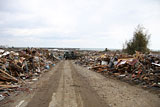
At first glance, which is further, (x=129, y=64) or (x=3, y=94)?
(x=129, y=64)

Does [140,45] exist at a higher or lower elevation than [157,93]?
higher

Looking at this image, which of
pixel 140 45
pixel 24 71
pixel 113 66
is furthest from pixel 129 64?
pixel 140 45

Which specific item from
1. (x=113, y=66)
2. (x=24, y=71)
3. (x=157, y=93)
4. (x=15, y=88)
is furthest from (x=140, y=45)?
(x=15, y=88)

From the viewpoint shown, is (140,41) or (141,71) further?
(140,41)

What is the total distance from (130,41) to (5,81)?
21805mm

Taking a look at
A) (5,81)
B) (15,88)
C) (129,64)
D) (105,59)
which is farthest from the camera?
(105,59)

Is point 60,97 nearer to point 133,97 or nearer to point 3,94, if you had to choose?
point 3,94

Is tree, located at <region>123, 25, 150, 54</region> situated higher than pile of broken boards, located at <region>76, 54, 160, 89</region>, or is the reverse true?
tree, located at <region>123, 25, 150, 54</region>

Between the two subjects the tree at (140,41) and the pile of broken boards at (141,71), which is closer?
the pile of broken boards at (141,71)

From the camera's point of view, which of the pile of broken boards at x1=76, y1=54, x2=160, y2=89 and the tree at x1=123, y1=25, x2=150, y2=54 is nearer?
the pile of broken boards at x1=76, y1=54, x2=160, y2=89

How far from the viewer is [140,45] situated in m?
22.2

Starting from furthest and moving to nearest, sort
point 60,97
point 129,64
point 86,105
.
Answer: point 129,64 → point 60,97 → point 86,105

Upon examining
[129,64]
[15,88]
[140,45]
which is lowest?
[15,88]

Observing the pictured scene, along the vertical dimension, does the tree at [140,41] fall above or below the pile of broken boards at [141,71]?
above
